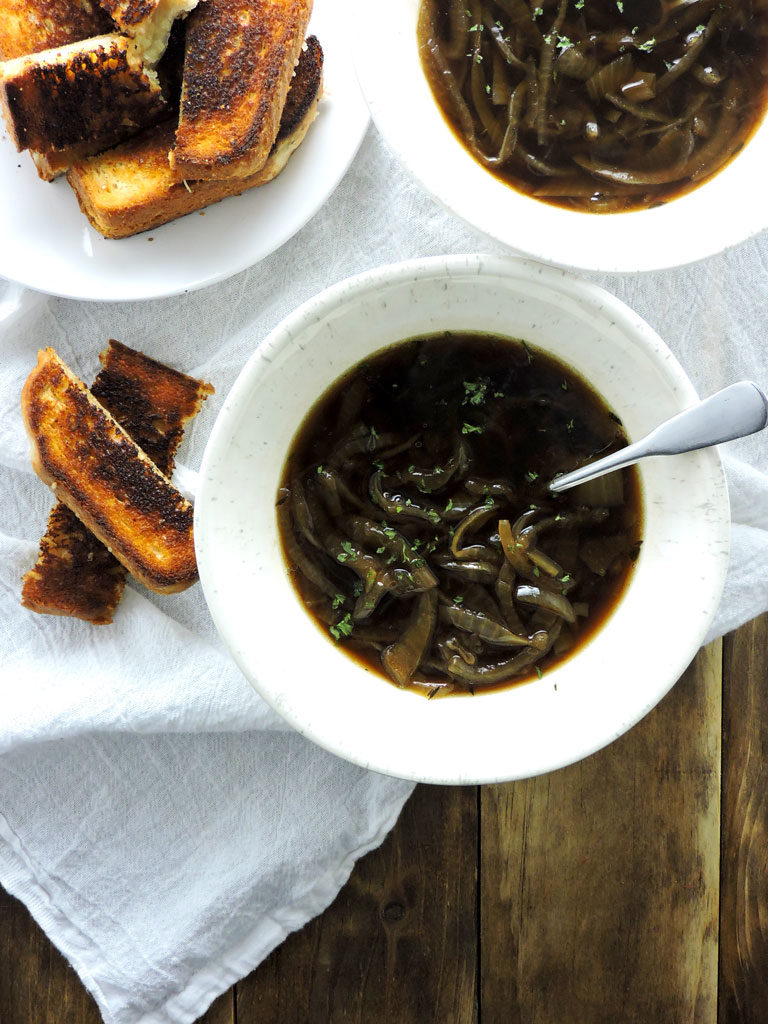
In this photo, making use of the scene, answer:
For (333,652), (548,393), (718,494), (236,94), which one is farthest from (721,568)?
(236,94)

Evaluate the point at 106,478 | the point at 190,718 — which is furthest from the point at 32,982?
the point at 106,478

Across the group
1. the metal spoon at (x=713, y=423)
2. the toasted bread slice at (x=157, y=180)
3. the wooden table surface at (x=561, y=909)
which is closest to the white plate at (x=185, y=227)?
the toasted bread slice at (x=157, y=180)

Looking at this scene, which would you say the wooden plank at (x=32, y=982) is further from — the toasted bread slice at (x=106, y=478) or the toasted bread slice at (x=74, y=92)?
the toasted bread slice at (x=74, y=92)

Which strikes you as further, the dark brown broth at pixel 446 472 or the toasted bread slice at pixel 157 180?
the toasted bread slice at pixel 157 180

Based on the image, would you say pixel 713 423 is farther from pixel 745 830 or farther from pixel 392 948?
pixel 392 948

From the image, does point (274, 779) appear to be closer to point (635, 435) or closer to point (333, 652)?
point (333, 652)

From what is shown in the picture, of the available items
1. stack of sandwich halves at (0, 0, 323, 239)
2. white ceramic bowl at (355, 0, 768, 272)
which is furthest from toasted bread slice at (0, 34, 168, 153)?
white ceramic bowl at (355, 0, 768, 272)
